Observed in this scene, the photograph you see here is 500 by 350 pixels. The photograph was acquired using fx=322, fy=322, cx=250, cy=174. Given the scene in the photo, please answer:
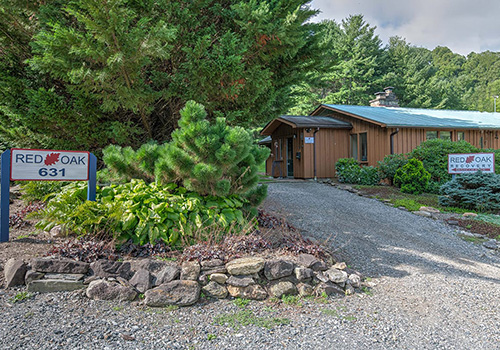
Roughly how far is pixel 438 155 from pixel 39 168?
12.8 m

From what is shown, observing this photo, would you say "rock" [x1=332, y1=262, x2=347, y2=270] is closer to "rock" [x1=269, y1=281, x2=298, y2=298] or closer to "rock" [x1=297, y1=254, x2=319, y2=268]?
"rock" [x1=297, y1=254, x2=319, y2=268]

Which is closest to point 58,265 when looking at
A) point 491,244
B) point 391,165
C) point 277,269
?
point 277,269

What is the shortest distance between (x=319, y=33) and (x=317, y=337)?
18.4 feet

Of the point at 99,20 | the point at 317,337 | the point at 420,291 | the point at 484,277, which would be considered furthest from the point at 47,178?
the point at 484,277

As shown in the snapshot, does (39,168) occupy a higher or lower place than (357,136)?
lower

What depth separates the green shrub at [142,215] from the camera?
12.6 ft

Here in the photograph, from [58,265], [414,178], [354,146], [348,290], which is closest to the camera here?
[58,265]

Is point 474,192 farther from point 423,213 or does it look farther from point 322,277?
point 322,277

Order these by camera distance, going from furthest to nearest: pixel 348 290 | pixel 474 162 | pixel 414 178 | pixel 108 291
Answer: pixel 414 178, pixel 474 162, pixel 348 290, pixel 108 291

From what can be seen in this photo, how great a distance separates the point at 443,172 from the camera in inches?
469

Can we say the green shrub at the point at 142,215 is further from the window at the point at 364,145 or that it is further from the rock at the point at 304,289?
the window at the point at 364,145

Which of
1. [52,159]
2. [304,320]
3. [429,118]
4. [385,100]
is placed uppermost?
[385,100]

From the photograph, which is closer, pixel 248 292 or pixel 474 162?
pixel 248 292

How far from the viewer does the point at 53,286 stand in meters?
3.14
